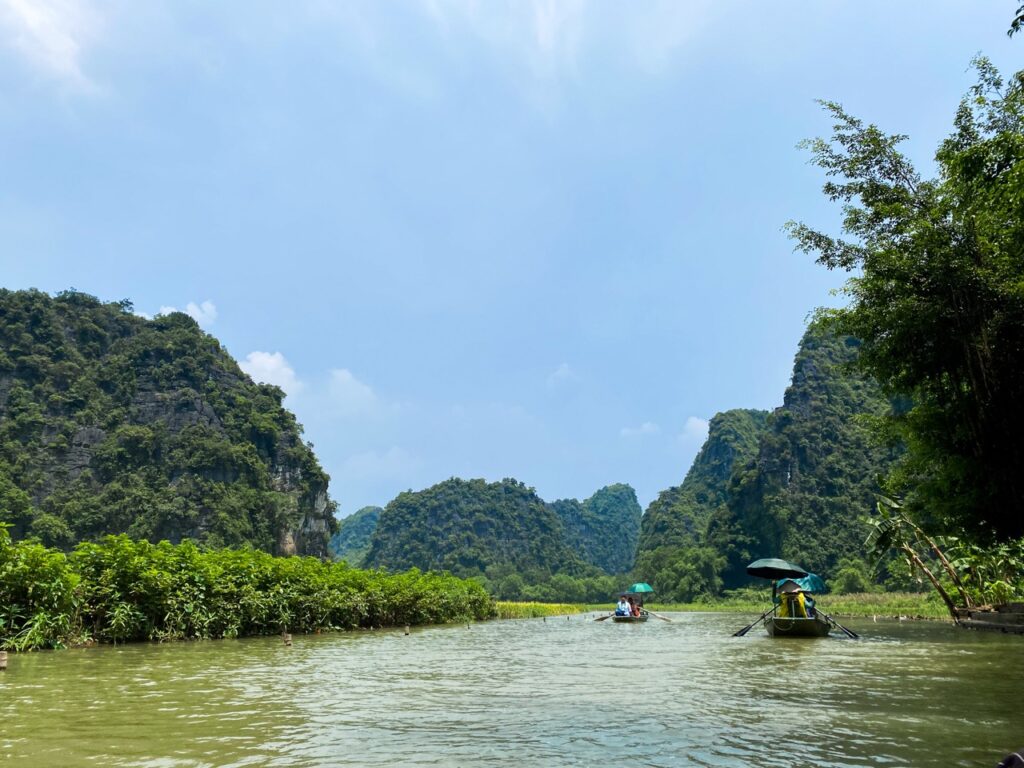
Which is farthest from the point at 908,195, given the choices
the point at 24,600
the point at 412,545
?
the point at 412,545

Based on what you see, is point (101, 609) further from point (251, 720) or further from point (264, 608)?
point (251, 720)

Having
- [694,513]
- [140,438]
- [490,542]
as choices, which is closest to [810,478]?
[694,513]

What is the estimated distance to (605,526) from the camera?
147250 mm

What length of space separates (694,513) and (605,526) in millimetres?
44874

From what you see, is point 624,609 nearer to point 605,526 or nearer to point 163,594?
point 163,594

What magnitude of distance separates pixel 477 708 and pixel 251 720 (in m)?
2.21

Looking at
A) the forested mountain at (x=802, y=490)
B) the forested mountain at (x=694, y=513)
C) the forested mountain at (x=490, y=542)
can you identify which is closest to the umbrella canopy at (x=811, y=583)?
the forested mountain at (x=802, y=490)

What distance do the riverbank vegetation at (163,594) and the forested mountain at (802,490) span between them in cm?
5634

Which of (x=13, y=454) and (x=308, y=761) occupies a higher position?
(x=13, y=454)

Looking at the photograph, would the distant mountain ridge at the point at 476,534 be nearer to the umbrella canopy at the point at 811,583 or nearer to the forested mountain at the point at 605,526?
the forested mountain at the point at 605,526

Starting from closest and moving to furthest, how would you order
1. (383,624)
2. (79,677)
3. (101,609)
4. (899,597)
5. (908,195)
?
1. (79,677)
2. (101,609)
3. (908,195)
4. (383,624)
5. (899,597)

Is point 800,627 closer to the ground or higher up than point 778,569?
closer to the ground

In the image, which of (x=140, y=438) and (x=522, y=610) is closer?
(x=522, y=610)

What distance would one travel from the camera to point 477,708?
24.2 feet
